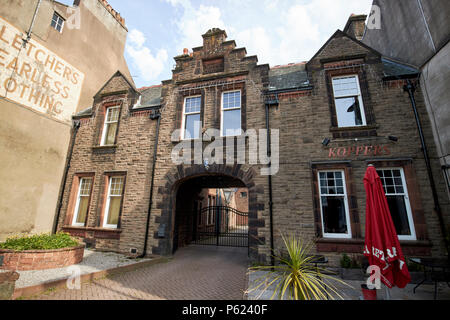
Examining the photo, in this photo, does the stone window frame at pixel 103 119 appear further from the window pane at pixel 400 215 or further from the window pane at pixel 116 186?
the window pane at pixel 400 215

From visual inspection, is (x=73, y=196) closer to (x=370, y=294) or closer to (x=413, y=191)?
(x=370, y=294)

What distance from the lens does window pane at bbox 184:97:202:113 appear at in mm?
10961

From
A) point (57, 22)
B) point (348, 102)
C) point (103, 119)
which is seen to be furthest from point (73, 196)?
point (348, 102)

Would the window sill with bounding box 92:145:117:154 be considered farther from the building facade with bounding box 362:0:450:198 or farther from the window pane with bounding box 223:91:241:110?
the building facade with bounding box 362:0:450:198

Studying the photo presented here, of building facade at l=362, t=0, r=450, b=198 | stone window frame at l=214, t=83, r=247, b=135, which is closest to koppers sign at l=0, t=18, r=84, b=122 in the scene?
stone window frame at l=214, t=83, r=247, b=135

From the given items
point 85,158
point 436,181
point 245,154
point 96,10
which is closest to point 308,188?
point 245,154

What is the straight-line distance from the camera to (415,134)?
26.1 feet

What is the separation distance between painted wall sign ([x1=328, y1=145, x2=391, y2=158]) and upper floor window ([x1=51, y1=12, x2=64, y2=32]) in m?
16.5

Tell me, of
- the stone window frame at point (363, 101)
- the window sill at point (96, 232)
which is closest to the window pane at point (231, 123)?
the stone window frame at point (363, 101)

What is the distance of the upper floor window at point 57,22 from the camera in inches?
495

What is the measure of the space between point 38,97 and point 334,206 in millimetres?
15258

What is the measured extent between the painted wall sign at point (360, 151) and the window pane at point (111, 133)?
1116 centimetres
